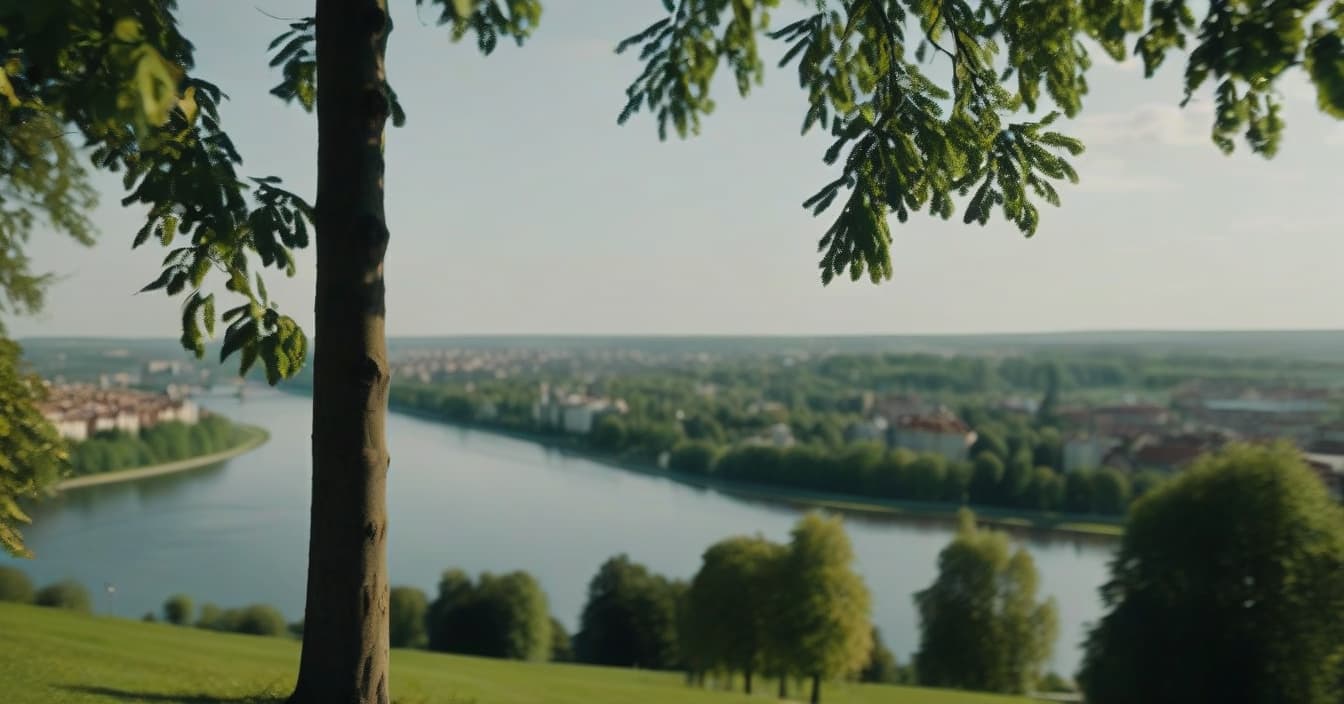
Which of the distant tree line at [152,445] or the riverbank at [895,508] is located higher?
the distant tree line at [152,445]

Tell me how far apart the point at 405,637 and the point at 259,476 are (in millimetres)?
23858

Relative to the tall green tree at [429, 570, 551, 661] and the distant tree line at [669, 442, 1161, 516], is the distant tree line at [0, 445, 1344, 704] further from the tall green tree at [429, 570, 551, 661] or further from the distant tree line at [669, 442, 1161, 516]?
the distant tree line at [669, 442, 1161, 516]

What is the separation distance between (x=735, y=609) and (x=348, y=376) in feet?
41.6

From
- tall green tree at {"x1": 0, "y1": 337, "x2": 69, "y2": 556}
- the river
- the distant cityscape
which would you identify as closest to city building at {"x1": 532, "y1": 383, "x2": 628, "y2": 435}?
the distant cityscape

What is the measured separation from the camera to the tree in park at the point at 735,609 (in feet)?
47.8

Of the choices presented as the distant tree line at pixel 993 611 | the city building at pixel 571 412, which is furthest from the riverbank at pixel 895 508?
the distant tree line at pixel 993 611

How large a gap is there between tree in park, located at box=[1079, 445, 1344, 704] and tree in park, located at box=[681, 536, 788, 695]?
15.0ft

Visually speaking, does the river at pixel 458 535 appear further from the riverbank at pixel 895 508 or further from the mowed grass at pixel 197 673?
the mowed grass at pixel 197 673

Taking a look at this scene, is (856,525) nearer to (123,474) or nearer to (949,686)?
(949,686)

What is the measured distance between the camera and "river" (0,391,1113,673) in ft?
77.3

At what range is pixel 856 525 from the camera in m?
37.2

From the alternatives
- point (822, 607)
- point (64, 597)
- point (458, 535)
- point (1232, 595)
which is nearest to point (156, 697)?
point (1232, 595)

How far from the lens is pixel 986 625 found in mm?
16016

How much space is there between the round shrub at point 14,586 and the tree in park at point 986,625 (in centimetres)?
1393
